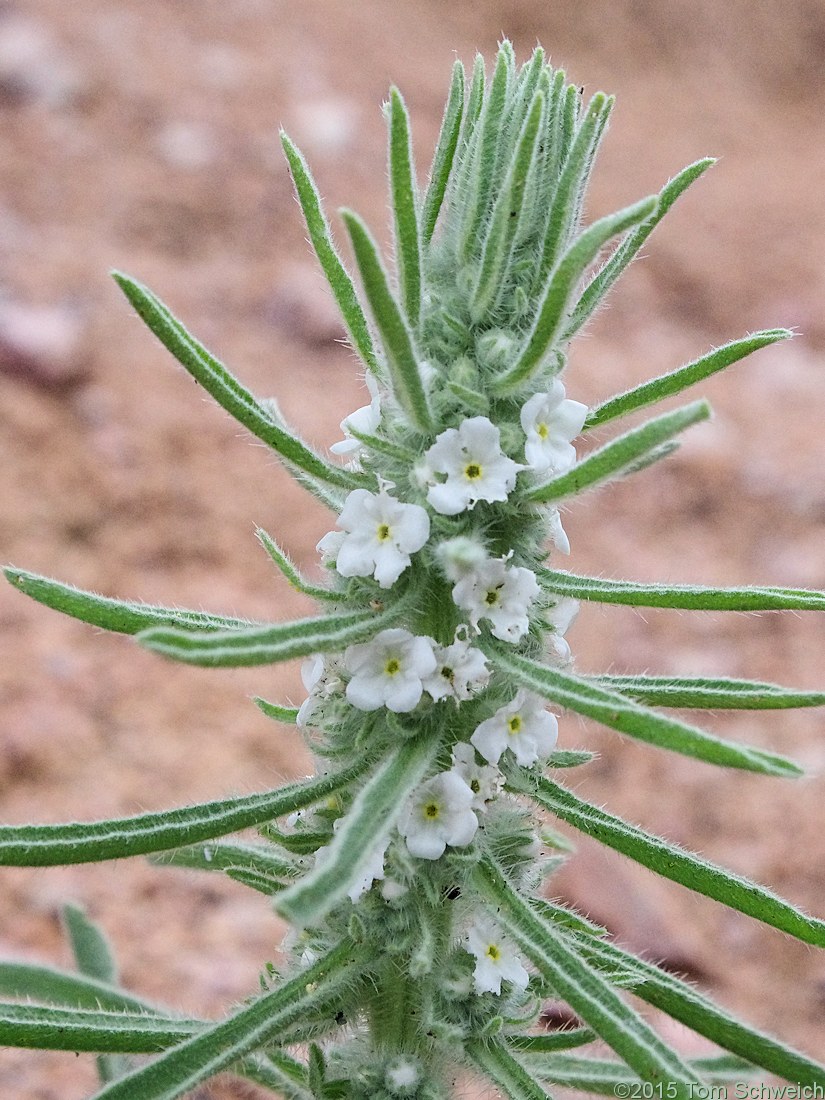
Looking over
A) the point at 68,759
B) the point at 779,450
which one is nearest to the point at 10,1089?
the point at 68,759

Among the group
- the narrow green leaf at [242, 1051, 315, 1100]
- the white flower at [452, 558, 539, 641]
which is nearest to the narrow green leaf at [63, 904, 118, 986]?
the narrow green leaf at [242, 1051, 315, 1100]

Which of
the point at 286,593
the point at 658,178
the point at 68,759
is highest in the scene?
the point at 658,178

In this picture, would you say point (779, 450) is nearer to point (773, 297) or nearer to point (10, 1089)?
point (773, 297)

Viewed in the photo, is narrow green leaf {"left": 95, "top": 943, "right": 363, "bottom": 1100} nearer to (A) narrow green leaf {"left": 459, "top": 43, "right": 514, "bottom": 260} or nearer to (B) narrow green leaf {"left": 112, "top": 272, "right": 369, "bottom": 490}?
(B) narrow green leaf {"left": 112, "top": 272, "right": 369, "bottom": 490}

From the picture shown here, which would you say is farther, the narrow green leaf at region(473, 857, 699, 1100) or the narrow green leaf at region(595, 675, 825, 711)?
the narrow green leaf at region(595, 675, 825, 711)

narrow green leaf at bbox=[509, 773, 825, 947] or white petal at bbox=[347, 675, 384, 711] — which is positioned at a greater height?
white petal at bbox=[347, 675, 384, 711]

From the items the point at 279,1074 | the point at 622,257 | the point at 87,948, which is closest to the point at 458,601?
the point at 622,257
